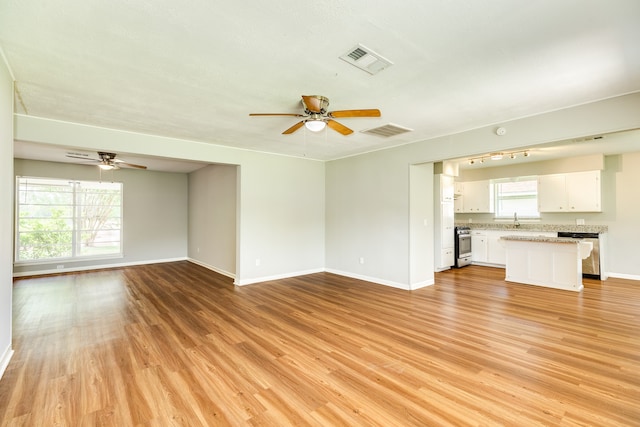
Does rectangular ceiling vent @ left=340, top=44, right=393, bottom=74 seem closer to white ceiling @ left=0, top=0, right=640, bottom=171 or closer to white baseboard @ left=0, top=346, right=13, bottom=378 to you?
white ceiling @ left=0, top=0, right=640, bottom=171

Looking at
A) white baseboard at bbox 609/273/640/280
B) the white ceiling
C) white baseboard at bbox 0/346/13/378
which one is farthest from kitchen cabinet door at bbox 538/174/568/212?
white baseboard at bbox 0/346/13/378

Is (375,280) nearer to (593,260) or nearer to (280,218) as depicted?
(280,218)

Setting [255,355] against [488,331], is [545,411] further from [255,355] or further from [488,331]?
[255,355]

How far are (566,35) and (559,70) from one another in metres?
0.61

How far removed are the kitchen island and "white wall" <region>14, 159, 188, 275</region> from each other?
27.2 feet

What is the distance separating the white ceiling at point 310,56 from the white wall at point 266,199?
652 mm

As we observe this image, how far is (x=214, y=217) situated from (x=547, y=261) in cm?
691

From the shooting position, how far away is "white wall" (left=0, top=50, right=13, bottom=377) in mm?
2365

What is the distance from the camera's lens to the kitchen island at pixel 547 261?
4883 mm

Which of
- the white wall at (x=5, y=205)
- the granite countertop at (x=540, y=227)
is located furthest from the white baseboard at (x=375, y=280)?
the white wall at (x=5, y=205)

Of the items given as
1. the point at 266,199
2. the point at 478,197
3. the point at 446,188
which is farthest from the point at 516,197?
the point at 266,199

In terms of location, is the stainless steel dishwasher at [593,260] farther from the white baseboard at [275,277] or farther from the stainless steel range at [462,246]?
the white baseboard at [275,277]

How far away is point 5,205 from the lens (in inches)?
98.8

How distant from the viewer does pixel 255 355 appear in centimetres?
280
